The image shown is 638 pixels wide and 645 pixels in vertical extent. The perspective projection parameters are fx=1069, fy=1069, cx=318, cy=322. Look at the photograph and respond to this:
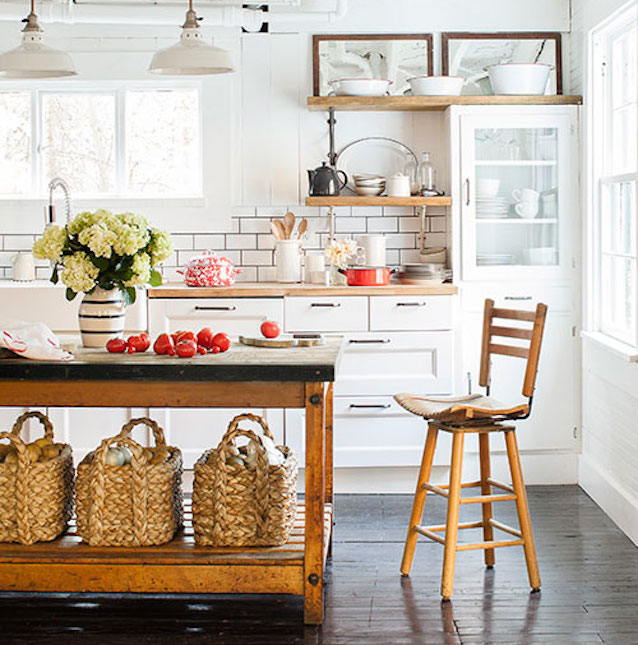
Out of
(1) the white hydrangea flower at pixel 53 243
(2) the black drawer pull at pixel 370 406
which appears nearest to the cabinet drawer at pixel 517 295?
(2) the black drawer pull at pixel 370 406

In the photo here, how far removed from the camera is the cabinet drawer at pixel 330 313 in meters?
5.65

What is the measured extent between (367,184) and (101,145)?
164 cm

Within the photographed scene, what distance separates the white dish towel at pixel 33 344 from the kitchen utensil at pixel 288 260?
7.98ft

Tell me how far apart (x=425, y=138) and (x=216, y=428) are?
2.11 m

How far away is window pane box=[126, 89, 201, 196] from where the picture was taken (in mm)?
6367

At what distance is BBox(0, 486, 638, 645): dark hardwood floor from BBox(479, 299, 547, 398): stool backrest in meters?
0.79

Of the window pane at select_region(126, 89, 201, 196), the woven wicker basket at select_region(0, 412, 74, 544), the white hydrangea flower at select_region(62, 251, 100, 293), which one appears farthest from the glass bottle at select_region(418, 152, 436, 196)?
the woven wicker basket at select_region(0, 412, 74, 544)

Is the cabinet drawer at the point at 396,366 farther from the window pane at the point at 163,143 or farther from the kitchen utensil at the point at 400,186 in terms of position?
the window pane at the point at 163,143

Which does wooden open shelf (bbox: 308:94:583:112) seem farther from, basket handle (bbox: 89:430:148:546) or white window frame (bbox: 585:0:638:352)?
basket handle (bbox: 89:430:148:546)

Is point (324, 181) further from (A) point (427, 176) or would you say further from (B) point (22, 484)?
(B) point (22, 484)

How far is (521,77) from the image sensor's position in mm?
5887

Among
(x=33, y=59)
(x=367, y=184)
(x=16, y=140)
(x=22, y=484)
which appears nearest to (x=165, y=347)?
(x=22, y=484)

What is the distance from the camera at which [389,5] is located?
6.19 metres

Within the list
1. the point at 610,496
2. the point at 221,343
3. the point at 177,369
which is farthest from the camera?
the point at 610,496
